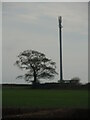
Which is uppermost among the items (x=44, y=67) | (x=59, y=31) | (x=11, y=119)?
(x=59, y=31)

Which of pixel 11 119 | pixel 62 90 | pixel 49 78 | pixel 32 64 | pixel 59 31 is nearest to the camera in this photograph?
pixel 11 119

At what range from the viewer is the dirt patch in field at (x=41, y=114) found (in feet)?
20.4

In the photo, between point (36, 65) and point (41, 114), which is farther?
point (36, 65)

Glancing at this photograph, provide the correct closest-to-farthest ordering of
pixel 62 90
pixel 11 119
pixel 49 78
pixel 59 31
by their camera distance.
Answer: pixel 11 119 < pixel 59 31 < pixel 62 90 < pixel 49 78

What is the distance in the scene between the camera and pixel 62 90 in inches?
433

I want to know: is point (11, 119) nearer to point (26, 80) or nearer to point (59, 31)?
point (59, 31)

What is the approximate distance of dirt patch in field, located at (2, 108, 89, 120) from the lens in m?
6.23

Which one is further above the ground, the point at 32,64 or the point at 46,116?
the point at 32,64

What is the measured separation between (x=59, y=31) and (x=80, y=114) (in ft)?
11.9

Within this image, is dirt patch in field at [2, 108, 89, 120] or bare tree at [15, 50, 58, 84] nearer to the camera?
dirt patch in field at [2, 108, 89, 120]

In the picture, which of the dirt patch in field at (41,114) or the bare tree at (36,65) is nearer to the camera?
the dirt patch in field at (41,114)

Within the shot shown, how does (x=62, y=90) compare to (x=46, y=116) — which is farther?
(x=62, y=90)

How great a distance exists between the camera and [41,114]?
6332mm

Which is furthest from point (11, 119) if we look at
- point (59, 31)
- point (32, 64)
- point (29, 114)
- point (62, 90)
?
point (32, 64)
